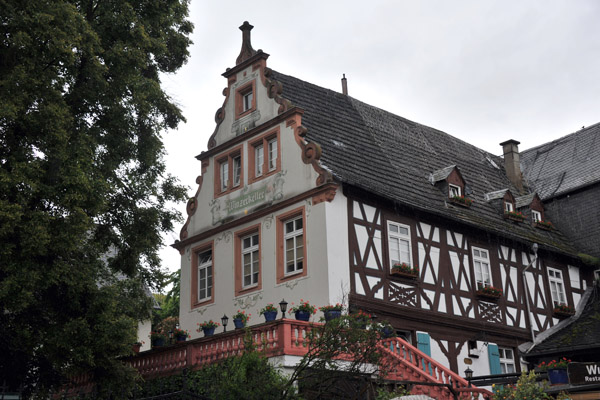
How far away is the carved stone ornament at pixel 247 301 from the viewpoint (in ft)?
70.4

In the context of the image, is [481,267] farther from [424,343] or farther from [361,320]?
[361,320]

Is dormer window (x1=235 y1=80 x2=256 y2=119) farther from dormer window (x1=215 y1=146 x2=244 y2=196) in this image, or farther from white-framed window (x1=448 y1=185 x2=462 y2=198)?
white-framed window (x1=448 y1=185 x2=462 y2=198)

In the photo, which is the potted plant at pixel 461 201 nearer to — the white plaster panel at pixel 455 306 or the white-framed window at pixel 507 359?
the white plaster panel at pixel 455 306

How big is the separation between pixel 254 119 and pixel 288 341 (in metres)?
9.54

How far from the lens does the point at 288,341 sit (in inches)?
626

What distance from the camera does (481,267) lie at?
79.6ft

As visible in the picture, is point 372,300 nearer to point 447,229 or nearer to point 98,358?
point 447,229

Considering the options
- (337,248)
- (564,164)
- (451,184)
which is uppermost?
(564,164)

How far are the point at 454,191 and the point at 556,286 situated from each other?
5.38 m

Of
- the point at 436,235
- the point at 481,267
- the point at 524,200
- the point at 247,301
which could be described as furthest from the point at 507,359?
the point at 247,301

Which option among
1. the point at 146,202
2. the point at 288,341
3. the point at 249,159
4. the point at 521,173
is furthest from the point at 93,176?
the point at 521,173

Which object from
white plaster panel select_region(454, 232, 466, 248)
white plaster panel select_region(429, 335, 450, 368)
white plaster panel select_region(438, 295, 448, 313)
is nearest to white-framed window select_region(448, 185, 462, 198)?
white plaster panel select_region(454, 232, 466, 248)

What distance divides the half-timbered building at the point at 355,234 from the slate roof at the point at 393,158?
0.07 metres

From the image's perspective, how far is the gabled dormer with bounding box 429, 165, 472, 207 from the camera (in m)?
24.7
